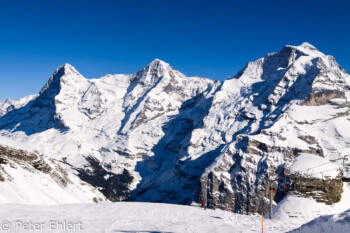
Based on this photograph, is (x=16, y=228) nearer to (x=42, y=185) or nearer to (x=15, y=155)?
(x=42, y=185)

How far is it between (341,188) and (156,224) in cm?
6671

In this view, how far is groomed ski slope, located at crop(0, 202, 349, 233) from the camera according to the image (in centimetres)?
3484

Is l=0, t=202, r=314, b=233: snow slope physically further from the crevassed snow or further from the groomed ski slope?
the crevassed snow

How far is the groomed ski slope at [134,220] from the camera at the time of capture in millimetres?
34844

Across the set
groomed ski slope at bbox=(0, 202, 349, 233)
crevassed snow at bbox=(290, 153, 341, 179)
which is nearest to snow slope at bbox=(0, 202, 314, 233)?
groomed ski slope at bbox=(0, 202, 349, 233)

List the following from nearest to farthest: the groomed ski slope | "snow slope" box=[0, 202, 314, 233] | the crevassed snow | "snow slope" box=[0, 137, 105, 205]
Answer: the groomed ski slope → "snow slope" box=[0, 202, 314, 233] → "snow slope" box=[0, 137, 105, 205] → the crevassed snow

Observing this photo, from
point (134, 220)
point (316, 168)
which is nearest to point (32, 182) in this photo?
point (134, 220)

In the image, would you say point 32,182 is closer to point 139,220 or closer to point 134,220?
point 134,220

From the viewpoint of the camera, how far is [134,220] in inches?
1561

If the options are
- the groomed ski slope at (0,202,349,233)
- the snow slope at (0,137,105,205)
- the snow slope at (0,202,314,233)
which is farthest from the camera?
the snow slope at (0,137,105,205)

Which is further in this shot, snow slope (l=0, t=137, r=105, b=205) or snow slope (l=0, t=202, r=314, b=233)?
snow slope (l=0, t=137, r=105, b=205)

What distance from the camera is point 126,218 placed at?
40281 millimetres

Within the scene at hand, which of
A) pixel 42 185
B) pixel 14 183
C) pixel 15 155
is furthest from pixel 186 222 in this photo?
pixel 15 155

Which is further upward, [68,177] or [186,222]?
[68,177]
